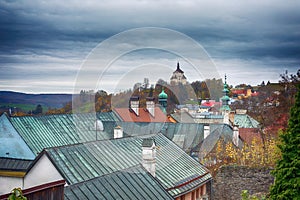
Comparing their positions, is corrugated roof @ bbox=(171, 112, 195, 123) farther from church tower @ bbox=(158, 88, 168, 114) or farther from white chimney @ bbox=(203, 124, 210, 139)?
church tower @ bbox=(158, 88, 168, 114)

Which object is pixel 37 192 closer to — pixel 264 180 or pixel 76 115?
pixel 264 180

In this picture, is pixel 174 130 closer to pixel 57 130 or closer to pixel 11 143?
pixel 57 130

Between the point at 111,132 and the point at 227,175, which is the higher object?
the point at 111,132

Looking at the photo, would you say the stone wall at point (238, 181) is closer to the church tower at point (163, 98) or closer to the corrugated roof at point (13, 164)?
the church tower at point (163, 98)

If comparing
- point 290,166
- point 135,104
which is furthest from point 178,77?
point 135,104

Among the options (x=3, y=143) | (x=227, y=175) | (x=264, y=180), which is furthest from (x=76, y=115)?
(x=264, y=180)

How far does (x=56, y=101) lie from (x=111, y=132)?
4234mm

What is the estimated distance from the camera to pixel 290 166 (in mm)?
13305

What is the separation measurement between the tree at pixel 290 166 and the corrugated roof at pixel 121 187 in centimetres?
354

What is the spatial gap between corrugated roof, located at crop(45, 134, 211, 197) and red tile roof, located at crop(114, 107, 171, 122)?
9.36 metres

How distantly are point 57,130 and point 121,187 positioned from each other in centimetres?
1305

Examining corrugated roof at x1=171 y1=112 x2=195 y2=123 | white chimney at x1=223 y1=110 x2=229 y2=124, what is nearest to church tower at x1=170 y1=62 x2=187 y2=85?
corrugated roof at x1=171 y1=112 x2=195 y2=123

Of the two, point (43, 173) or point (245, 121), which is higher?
point (43, 173)

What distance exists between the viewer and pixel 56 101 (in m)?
25.8
